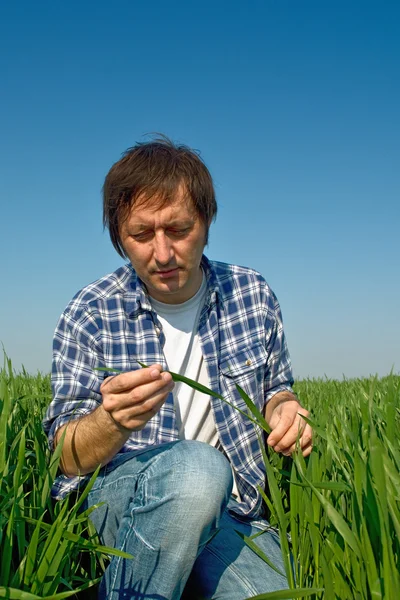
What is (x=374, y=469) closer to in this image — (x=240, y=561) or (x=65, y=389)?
(x=240, y=561)

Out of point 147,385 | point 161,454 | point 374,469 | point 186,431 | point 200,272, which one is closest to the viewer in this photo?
point 374,469

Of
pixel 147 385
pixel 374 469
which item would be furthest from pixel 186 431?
pixel 374 469

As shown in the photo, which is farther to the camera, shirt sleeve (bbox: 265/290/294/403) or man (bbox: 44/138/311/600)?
shirt sleeve (bbox: 265/290/294/403)

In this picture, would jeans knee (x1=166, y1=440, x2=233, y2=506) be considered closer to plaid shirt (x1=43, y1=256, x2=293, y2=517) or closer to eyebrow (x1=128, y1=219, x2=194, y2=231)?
plaid shirt (x1=43, y1=256, x2=293, y2=517)

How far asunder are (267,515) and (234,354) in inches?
22.1

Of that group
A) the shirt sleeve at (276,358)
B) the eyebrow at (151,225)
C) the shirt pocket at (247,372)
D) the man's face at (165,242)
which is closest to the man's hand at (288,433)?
the shirt pocket at (247,372)

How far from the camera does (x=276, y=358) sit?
241cm

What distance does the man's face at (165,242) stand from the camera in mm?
2080

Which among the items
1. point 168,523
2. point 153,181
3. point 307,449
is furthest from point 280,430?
point 153,181

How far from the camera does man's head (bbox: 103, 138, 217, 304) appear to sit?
2090 millimetres

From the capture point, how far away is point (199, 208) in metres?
2.21

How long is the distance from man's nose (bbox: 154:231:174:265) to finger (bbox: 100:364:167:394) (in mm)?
590

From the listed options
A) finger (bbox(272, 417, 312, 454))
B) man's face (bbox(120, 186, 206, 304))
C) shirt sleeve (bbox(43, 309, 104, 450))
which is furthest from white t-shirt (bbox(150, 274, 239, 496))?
finger (bbox(272, 417, 312, 454))

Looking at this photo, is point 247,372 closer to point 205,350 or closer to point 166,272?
point 205,350
